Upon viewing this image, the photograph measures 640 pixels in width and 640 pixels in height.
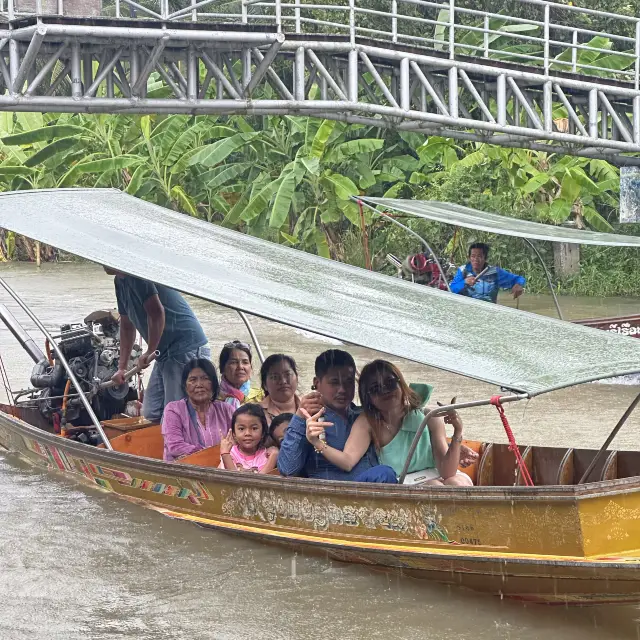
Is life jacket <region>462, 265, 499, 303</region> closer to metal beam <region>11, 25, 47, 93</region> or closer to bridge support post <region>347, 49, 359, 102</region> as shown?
bridge support post <region>347, 49, 359, 102</region>

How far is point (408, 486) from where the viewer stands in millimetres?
5316

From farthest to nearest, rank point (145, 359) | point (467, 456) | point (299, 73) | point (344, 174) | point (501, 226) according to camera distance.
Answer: point (344, 174) → point (299, 73) → point (501, 226) → point (145, 359) → point (467, 456)

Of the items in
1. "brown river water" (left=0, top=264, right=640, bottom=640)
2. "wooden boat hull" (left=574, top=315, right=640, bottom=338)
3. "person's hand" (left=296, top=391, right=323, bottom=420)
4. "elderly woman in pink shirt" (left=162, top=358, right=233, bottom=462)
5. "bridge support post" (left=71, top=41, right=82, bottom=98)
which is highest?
"bridge support post" (left=71, top=41, right=82, bottom=98)

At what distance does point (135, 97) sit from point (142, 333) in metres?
5.22

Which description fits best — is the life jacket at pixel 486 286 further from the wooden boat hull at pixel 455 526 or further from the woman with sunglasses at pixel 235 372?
the wooden boat hull at pixel 455 526

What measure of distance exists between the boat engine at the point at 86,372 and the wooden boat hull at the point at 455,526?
5.62 feet

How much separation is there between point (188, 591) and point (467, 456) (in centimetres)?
152

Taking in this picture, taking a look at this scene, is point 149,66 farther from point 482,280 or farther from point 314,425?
point 314,425

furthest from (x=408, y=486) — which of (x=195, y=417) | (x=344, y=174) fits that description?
(x=344, y=174)

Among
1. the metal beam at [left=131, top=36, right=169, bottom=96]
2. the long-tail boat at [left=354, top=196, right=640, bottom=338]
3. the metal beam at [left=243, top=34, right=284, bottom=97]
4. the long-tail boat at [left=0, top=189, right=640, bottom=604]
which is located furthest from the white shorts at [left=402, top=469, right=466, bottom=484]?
the metal beam at [left=243, top=34, right=284, bottom=97]

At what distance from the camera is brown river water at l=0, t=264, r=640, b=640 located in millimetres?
5348

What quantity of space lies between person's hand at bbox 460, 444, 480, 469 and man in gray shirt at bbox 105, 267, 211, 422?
216 cm

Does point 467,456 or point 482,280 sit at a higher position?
point 467,456

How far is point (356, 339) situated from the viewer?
17.3 ft
